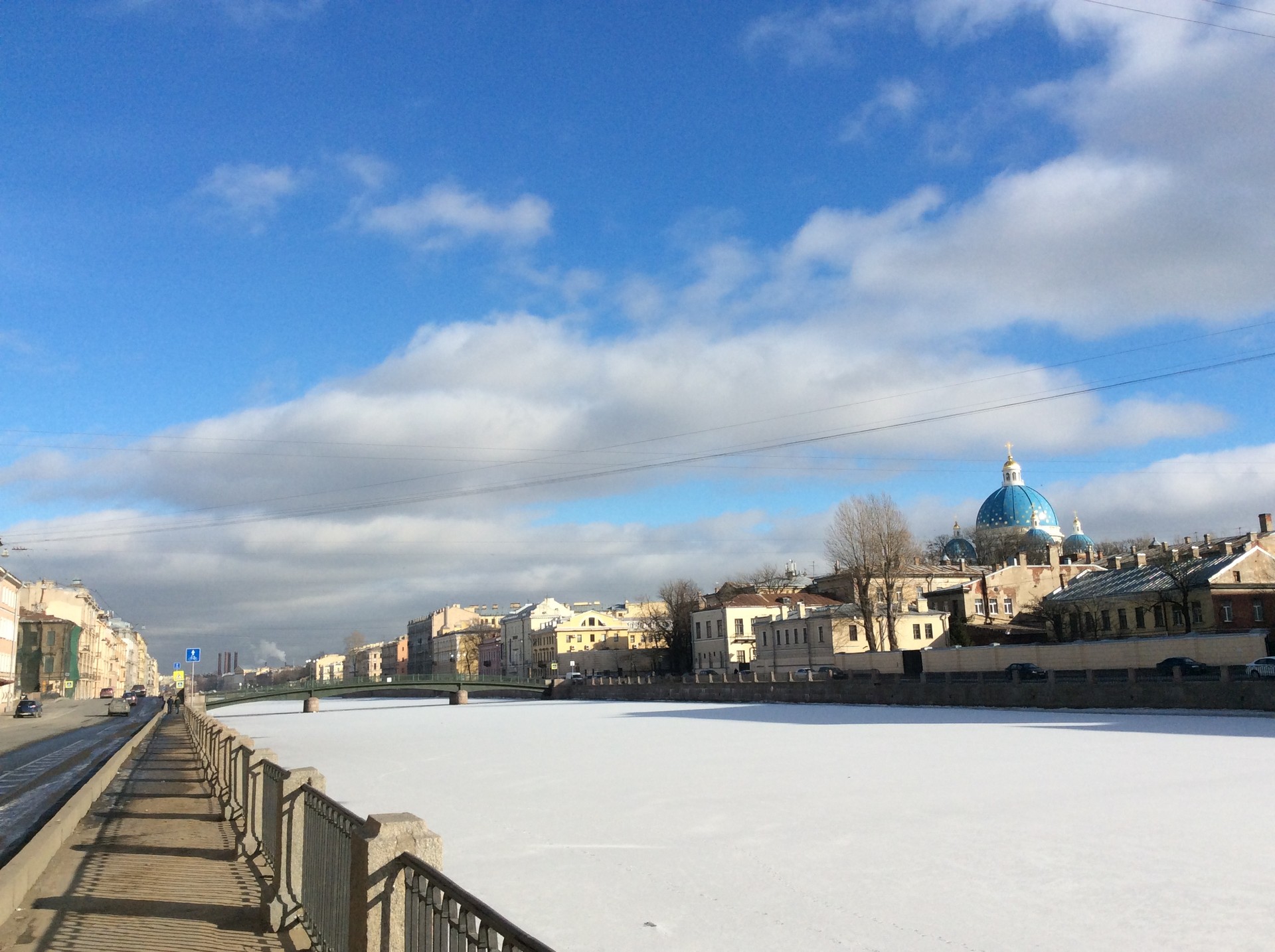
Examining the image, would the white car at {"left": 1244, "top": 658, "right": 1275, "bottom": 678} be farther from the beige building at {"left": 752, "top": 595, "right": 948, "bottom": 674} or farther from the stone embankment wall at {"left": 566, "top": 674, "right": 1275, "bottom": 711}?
the beige building at {"left": 752, "top": 595, "right": 948, "bottom": 674}

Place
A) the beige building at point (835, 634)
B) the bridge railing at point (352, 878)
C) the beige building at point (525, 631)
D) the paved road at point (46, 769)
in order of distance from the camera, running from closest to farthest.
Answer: the bridge railing at point (352, 878) → the paved road at point (46, 769) → the beige building at point (835, 634) → the beige building at point (525, 631)

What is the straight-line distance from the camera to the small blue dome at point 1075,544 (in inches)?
4574

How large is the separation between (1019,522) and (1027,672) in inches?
2650

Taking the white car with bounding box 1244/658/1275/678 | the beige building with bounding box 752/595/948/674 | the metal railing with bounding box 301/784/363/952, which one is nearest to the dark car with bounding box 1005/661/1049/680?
the white car with bounding box 1244/658/1275/678

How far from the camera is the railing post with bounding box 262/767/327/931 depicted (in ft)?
26.3

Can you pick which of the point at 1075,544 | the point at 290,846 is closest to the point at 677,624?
the point at 1075,544

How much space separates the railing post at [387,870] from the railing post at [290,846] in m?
3.02

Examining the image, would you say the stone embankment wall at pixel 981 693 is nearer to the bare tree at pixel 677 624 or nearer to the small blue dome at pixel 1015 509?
the bare tree at pixel 677 624

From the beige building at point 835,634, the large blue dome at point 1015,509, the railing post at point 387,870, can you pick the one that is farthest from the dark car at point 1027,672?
the large blue dome at point 1015,509

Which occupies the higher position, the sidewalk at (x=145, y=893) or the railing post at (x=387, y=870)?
the railing post at (x=387, y=870)

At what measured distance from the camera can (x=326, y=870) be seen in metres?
6.79

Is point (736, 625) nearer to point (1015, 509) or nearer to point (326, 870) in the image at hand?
point (1015, 509)

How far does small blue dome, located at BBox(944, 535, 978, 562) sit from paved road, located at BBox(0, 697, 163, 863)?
3708 inches

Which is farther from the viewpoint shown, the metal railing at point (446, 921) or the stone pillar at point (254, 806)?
the stone pillar at point (254, 806)
